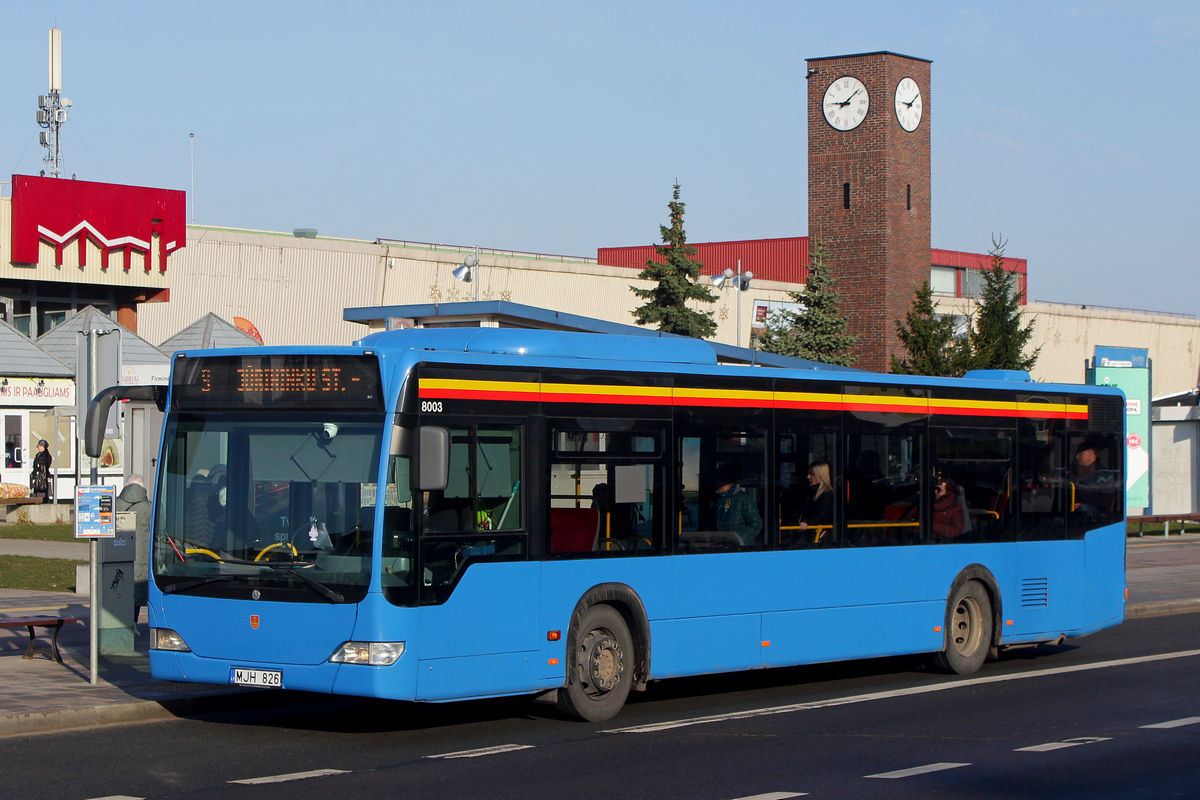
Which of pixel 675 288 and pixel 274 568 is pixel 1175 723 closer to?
pixel 274 568

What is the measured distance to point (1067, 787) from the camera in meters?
8.40

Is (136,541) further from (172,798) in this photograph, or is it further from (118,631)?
(172,798)

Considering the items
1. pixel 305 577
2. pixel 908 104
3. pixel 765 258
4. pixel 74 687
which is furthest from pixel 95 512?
pixel 765 258

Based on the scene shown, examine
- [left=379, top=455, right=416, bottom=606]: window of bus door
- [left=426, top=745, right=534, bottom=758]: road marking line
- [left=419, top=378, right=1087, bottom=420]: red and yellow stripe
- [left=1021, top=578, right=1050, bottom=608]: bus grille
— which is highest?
[left=419, top=378, right=1087, bottom=420]: red and yellow stripe

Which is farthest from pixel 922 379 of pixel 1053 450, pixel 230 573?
pixel 230 573

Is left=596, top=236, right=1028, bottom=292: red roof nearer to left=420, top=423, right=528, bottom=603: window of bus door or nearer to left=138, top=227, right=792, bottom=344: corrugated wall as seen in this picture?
left=138, top=227, right=792, bottom=344: corrugated wall

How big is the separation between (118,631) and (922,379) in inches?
306

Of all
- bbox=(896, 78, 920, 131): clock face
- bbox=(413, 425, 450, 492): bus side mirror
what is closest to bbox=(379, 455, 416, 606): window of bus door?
bbox=(413, 425, 450, 492): bus side mirror

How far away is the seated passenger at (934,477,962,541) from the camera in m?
13.9

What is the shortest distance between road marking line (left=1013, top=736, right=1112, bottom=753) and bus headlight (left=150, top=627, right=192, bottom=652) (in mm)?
5671

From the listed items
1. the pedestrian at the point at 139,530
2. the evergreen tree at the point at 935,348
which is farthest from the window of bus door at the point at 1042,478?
the evergreen tree at the point at 935,348

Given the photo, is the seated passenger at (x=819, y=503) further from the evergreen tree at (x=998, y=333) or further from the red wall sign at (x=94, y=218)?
the red wall sign at (x=94, y=218)

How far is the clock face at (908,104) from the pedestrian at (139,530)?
1547 inches

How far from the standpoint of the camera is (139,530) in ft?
46.8
